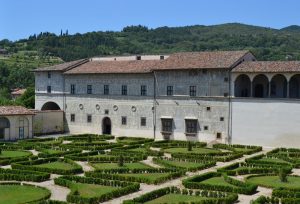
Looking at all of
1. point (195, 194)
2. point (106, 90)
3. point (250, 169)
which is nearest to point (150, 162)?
point (250, 169)

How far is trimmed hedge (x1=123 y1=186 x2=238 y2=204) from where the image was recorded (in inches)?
928

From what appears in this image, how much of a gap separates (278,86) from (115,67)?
18651 millimetres

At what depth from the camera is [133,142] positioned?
47.5 m

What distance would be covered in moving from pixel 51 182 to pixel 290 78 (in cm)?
2649

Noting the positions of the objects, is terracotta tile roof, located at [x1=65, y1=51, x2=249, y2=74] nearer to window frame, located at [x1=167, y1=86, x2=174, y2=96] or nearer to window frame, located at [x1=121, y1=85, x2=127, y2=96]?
window frame, located at [x1=121, y1=85, x2=127, y2=96]

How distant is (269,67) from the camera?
4628cm

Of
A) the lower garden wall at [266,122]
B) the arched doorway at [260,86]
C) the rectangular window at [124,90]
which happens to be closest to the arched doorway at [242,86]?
the arched doorway at [260,86]

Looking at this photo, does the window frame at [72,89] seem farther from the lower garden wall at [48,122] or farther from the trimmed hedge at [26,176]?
the trimmed hedge at [26,176]

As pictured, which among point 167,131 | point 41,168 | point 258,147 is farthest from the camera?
point 167,131

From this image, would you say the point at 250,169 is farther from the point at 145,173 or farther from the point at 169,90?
the point at 169,90

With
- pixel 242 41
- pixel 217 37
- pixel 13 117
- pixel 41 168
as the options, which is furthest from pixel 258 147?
pixel 217 37

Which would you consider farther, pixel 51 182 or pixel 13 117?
pixel 13 117

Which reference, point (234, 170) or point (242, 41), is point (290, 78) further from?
point (242, 41)

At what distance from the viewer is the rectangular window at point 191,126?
49719mm
